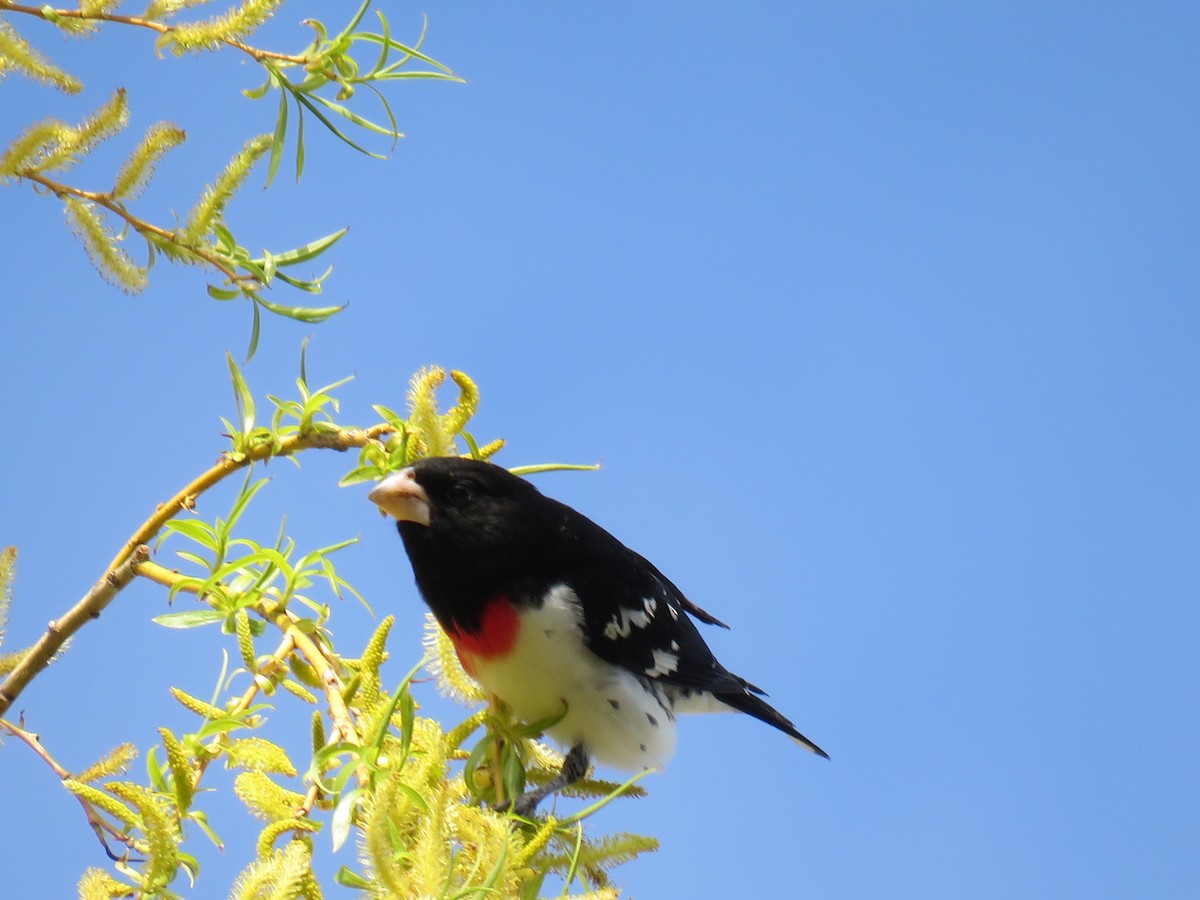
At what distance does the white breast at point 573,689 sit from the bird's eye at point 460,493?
19cm

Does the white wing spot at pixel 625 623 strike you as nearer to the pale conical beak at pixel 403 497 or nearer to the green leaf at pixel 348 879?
the pale conical beak at pixel 403 497

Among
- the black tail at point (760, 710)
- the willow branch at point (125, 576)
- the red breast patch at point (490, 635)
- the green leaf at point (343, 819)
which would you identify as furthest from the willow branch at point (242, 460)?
the black tail at point (760, 710)

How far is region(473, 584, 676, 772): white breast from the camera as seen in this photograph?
5.21 ft

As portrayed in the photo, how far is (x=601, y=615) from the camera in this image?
172 centimetres

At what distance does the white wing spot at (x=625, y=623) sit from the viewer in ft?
5.67

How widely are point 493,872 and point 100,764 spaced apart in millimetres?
532

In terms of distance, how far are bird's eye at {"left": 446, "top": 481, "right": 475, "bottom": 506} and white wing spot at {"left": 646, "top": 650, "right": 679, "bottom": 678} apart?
1.33 ft

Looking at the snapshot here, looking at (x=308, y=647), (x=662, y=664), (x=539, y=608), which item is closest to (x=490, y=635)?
(x=539, y=608)

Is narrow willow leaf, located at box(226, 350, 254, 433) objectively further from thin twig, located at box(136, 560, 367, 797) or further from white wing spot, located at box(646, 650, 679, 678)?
white wing spot, located at box(646, 650, 679, 678)

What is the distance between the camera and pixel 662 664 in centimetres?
183

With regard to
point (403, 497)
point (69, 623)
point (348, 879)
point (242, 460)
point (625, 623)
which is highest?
point (625, 623)

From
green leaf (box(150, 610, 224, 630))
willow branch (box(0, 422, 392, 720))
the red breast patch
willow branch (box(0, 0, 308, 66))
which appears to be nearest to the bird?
the red breast patch

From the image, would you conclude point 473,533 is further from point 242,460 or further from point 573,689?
point 242,460

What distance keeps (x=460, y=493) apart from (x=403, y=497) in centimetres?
11
